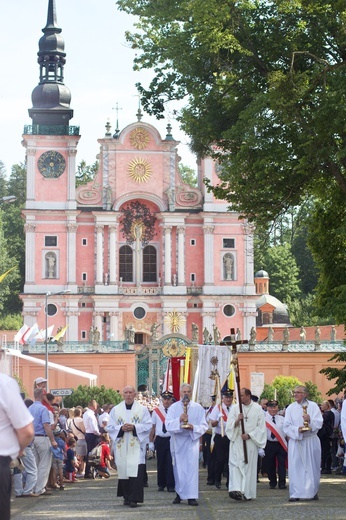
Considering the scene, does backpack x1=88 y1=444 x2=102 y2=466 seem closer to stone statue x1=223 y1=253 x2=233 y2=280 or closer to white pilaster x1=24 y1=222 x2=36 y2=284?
white pilaster x1=24 y1=222 x2=36 y2=284

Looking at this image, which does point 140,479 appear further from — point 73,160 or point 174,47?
point 73,160

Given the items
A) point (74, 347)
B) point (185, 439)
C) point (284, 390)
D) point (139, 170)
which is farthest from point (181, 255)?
point (185, 439)

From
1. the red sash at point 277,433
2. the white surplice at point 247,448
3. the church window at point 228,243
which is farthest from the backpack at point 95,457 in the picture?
the church window at point 228,243

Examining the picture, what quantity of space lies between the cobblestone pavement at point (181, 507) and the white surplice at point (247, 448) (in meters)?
0.24

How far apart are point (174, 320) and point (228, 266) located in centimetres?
439

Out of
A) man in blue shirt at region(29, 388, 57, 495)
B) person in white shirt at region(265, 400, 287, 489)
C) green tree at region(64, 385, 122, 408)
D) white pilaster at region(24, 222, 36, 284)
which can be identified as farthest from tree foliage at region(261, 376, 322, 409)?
man in blue shirt at region(29, 388, 57, 495)

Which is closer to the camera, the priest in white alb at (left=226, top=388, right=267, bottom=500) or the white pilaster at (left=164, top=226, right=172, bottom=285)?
the priest in white alb at (left=226, top=388, right=267, bottom=500)

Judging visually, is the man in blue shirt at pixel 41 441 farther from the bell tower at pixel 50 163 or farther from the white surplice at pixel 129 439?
the bell tower at pixel 50 163

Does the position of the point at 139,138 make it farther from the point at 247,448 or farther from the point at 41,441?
the point at 247,448

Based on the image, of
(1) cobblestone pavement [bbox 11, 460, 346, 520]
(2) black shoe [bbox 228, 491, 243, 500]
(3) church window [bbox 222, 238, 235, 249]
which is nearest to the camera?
(1) cobblestone pavement [bbox 11, 460, 346, 520]

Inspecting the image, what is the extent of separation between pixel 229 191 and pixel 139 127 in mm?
41389

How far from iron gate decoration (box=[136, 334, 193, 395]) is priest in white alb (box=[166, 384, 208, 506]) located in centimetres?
3420

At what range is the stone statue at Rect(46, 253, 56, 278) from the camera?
209 feet

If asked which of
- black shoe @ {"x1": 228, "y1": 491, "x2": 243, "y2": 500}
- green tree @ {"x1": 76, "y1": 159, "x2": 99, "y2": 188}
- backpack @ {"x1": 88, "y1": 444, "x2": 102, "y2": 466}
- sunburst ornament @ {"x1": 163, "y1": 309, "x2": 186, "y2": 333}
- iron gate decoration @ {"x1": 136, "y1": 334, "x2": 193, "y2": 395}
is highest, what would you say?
green tree @ {"x1": 76, "y1": 159, "x2": 99, "y2": 188}
